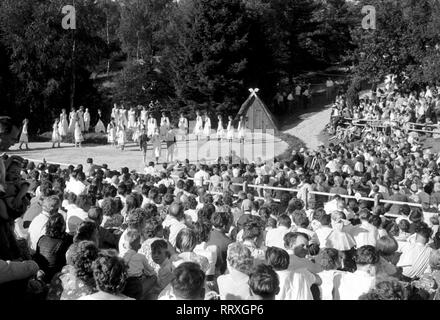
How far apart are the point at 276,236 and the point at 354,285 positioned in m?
2.15

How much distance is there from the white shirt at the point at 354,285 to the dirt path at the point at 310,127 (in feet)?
82.7

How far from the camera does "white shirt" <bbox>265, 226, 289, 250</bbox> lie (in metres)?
7.90

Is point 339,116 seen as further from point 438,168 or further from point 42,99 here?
point 42,99

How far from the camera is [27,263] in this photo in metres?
5.07

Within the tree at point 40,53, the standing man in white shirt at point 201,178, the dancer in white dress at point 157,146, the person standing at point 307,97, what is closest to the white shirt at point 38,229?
the standing man in white shirt at point 201,178

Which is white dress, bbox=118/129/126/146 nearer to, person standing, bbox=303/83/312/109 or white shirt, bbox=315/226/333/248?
person standing, bbox=303/83/312/109

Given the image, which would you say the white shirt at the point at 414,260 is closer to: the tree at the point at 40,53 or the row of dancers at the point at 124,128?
the row of dancers at the point at 124,128

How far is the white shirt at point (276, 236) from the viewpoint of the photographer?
7.90m

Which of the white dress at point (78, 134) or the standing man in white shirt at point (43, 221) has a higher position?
the white dress at point (78, 134)

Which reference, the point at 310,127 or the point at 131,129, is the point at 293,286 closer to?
the point at 131,129

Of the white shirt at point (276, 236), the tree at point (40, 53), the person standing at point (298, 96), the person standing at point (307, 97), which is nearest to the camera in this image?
the white shirt at point (276, 236)

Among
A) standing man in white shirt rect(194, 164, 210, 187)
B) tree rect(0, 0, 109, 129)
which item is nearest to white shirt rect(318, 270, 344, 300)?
standing man in white shirt rect(194, 164, 210, 187)
